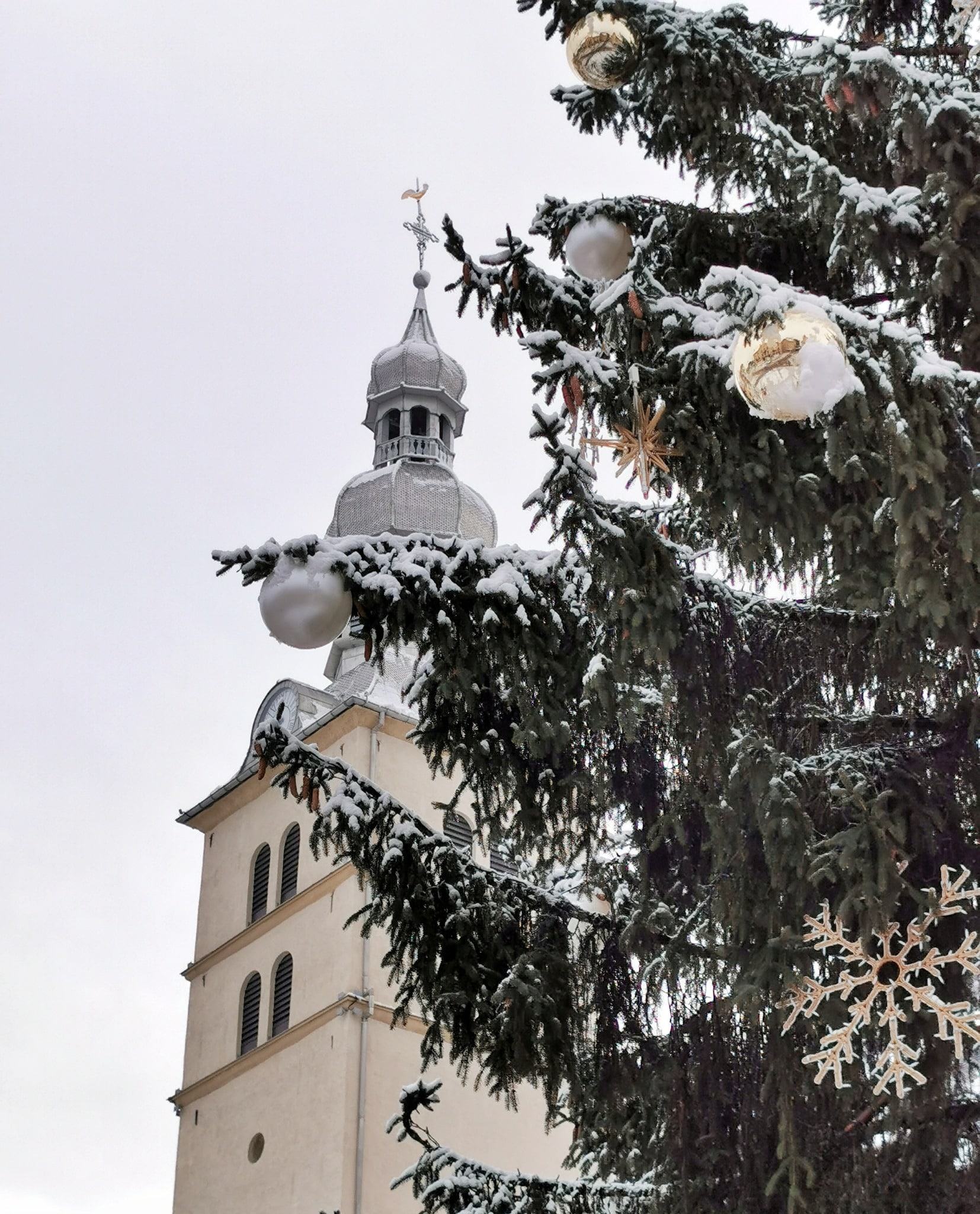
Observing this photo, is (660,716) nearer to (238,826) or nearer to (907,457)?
(907,457)

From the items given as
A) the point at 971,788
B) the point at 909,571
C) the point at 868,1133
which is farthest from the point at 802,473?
the point at 868,1133

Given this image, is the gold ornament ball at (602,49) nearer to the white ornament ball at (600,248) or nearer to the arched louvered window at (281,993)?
the white ornament ball at (600,248)

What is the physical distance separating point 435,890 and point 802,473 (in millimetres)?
2707

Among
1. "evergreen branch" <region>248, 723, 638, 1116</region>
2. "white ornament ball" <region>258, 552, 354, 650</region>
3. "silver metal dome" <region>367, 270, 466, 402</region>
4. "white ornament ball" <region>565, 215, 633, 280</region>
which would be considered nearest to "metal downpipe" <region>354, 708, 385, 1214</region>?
"silver metal dome" <region>367, 270, 466, 402</region>

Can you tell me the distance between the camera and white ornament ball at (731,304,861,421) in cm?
534

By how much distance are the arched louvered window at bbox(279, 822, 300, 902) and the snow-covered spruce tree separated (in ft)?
66.1

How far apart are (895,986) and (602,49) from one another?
356 cm

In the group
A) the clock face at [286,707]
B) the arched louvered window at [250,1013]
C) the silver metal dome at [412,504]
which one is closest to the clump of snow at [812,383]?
the clock face at [286,707]

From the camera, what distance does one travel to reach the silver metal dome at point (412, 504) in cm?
3288

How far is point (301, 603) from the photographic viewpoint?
6.30 meters

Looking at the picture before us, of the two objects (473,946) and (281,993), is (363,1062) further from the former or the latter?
(473,946)

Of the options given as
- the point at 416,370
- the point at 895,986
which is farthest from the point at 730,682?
the point at 416,370

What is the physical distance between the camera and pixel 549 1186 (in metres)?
8.52

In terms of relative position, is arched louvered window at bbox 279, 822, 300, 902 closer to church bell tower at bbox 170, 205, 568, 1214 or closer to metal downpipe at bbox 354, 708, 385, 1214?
church bell tower at bbox 170, 205, 568, 1214
